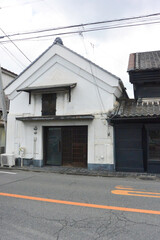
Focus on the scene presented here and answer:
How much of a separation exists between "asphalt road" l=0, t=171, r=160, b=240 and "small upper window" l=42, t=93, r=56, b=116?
18.7 feet

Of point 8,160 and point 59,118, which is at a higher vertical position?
point 59,118

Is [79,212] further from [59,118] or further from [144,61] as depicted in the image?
[144,61]

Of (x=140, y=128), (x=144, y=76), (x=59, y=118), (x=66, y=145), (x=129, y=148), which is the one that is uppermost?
(x=144, y=76)

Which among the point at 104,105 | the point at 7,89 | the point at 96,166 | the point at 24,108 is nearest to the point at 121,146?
the point at 96,166

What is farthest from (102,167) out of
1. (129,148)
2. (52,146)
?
(52,146)

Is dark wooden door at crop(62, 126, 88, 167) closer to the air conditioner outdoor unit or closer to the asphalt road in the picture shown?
the air conditioner outdoor unit

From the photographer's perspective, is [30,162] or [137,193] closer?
[137,193]

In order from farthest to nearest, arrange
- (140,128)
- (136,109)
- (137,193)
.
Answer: (136,109)
(140,128)
(137,193)

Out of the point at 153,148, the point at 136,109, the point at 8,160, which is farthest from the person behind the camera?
the point at 8,160

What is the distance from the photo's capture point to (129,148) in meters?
9.62

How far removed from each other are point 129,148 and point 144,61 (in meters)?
5.88

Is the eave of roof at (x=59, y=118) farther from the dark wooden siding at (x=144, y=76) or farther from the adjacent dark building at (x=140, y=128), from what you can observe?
the dark wooden siding at (x=144, y=76)

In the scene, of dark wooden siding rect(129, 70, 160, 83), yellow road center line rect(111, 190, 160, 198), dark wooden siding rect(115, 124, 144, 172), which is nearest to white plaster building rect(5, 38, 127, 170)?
dark wooden siding rect(115, 124, 144, 172)

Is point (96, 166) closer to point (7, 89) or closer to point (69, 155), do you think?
point (69, 155)
